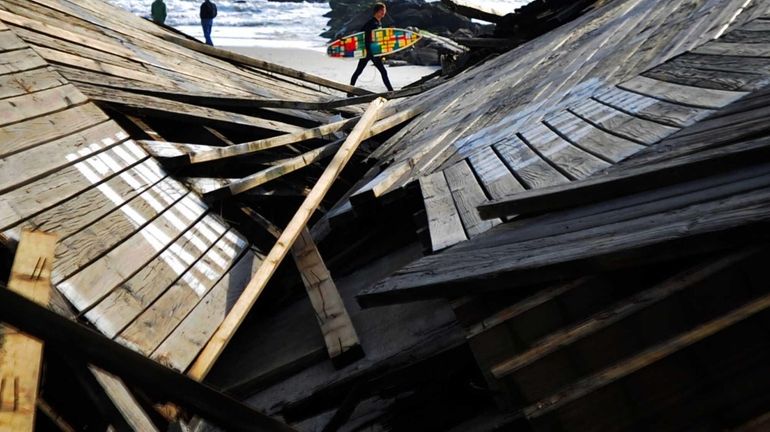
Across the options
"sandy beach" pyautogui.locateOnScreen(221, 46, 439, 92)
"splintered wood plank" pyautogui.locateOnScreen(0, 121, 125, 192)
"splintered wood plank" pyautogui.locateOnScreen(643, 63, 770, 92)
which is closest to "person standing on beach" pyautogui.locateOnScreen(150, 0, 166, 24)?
"sandy beach" pyautogui.locateOnScreen(221, 46, 439, 92)

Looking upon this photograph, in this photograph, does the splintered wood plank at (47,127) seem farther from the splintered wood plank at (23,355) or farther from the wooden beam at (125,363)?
the wooden beam at (125,363)

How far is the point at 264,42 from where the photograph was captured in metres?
29.4

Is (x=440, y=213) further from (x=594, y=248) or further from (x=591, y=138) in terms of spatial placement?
(x=594, y=248)

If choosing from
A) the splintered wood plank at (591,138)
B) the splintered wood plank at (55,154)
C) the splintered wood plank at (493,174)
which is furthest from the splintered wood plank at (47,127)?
the splintered wood plank at (591,138)

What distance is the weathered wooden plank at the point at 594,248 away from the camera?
1935mm

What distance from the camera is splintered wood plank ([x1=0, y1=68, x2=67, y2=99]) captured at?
4.26 m

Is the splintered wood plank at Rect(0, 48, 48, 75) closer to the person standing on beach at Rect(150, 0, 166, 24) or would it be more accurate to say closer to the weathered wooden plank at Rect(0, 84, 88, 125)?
the weathered wooden plank at Rect(0, 84, 88, 125)

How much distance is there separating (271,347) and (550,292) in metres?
2.40

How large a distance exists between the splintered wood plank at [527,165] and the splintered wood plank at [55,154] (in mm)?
2588

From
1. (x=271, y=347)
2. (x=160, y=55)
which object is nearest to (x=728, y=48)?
(x=271, y=347)

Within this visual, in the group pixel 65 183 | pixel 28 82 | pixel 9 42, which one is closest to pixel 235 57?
pixel 9 42

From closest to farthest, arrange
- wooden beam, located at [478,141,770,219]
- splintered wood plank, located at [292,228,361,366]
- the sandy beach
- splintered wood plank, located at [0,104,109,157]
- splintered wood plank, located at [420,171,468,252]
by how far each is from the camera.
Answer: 1. wooden beam, located at [478,141,770,219]
2. splintered wood plank, located at [420,171,468,252]
3. splintered wood plank, located at [292,228,361,366]
4. splintered wood plank, located at [0,104,109,157]
5. the sandy beach

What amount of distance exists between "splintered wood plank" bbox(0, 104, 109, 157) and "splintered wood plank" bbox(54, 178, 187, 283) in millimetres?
555

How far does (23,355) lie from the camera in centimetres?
229
